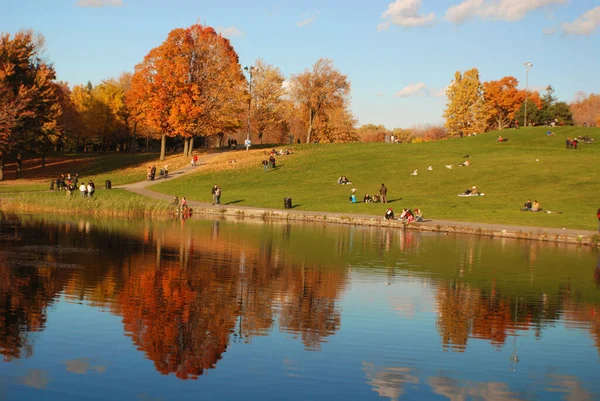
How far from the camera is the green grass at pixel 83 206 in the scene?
5369 cm

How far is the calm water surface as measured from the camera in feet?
45.1

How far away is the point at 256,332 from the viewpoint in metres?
17.7

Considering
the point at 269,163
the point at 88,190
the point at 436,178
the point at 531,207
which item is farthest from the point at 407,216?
the point at 269,163

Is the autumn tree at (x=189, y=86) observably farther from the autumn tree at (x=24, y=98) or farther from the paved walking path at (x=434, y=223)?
the paved walking path at (x=434, y=223)

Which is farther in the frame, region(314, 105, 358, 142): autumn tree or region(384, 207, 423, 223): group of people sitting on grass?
region(314, 105, 358, 142): autumn tree

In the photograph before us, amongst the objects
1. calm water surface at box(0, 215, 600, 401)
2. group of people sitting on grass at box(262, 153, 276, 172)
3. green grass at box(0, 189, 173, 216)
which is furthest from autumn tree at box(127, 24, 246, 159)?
calm water surface at box(0, 215, 600, 401)

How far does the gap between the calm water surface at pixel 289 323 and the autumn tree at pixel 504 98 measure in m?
133

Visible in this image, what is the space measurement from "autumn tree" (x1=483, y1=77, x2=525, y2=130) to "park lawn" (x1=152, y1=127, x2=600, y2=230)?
62969 millimetres

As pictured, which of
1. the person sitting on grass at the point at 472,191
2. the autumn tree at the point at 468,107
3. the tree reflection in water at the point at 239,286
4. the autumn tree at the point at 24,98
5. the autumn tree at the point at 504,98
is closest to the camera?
the tree reflection in water at the point at 239,286

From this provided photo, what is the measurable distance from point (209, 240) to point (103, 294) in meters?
16.6

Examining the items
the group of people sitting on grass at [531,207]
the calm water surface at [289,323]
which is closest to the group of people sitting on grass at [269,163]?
the group of people sitting on grass at [531,207]

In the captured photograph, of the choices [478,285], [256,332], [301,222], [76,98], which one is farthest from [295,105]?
[256,332]

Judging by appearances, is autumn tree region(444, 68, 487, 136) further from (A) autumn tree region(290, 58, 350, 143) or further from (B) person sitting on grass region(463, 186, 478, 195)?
(B) person sitting on grass region(463, 186, 478, 195)

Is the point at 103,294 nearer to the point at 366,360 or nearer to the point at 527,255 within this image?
the point at 366,360
